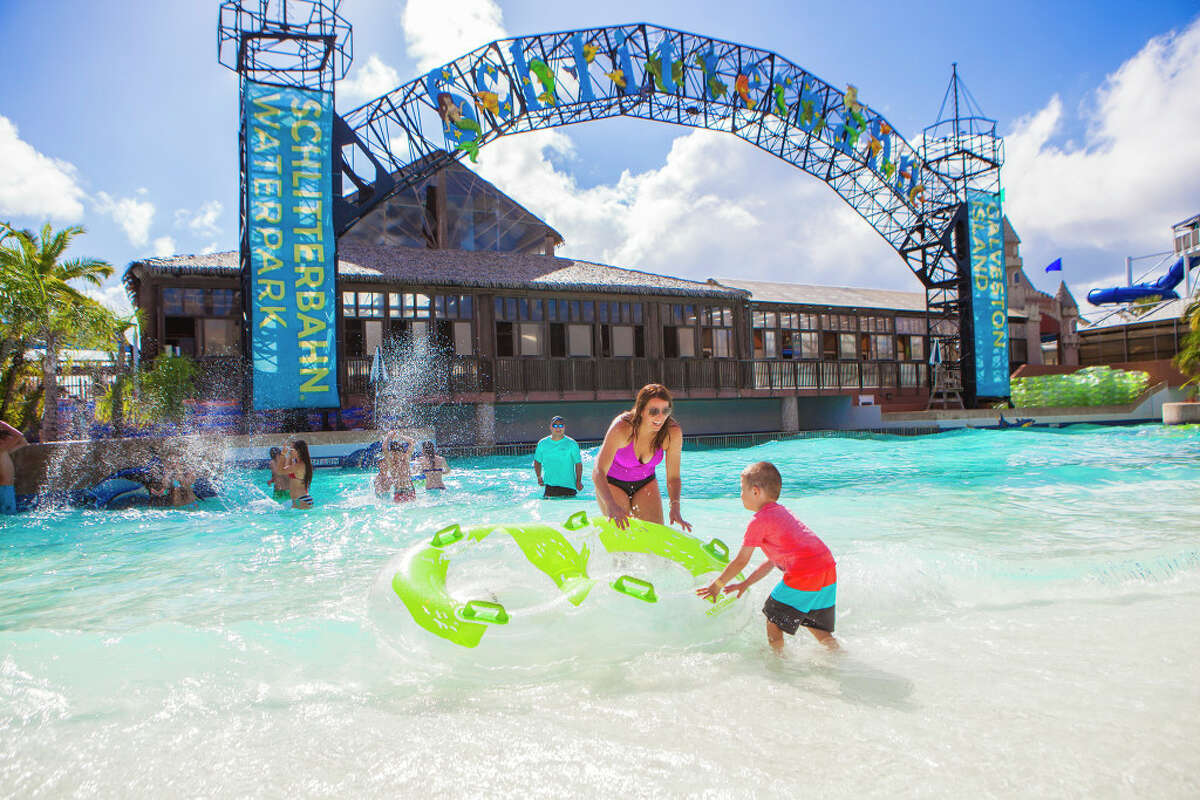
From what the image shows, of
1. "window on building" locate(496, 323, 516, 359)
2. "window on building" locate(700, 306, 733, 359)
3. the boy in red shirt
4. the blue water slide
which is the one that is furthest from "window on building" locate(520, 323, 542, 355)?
the blue water slide

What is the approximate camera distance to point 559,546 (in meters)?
4.03

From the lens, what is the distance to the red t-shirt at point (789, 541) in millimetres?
3328

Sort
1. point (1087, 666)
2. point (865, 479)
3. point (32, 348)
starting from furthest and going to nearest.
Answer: point (32, 348) < point (865, 479) < point (1087, 666)

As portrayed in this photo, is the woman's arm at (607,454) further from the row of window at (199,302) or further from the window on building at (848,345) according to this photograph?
the window on building at (848,345)

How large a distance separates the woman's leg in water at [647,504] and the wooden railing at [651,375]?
1258 cm

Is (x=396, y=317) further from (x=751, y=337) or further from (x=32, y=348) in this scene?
(x=751, y=337)

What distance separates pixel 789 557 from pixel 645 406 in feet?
4.69

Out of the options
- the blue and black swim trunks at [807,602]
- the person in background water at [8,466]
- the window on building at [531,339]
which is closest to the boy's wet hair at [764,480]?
the blue and black swim trunks at [807,602]

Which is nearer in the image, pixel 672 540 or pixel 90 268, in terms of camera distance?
pixel 672 540

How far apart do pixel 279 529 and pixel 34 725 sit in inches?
193

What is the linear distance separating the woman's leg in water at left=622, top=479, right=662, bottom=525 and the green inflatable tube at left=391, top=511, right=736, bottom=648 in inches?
26.3

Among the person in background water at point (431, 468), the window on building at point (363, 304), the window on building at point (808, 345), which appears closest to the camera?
the person in background water at point (431, 468)

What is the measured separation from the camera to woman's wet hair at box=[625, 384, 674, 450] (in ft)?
14.4

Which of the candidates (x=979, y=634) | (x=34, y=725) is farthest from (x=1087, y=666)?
(x=34, y=725)
